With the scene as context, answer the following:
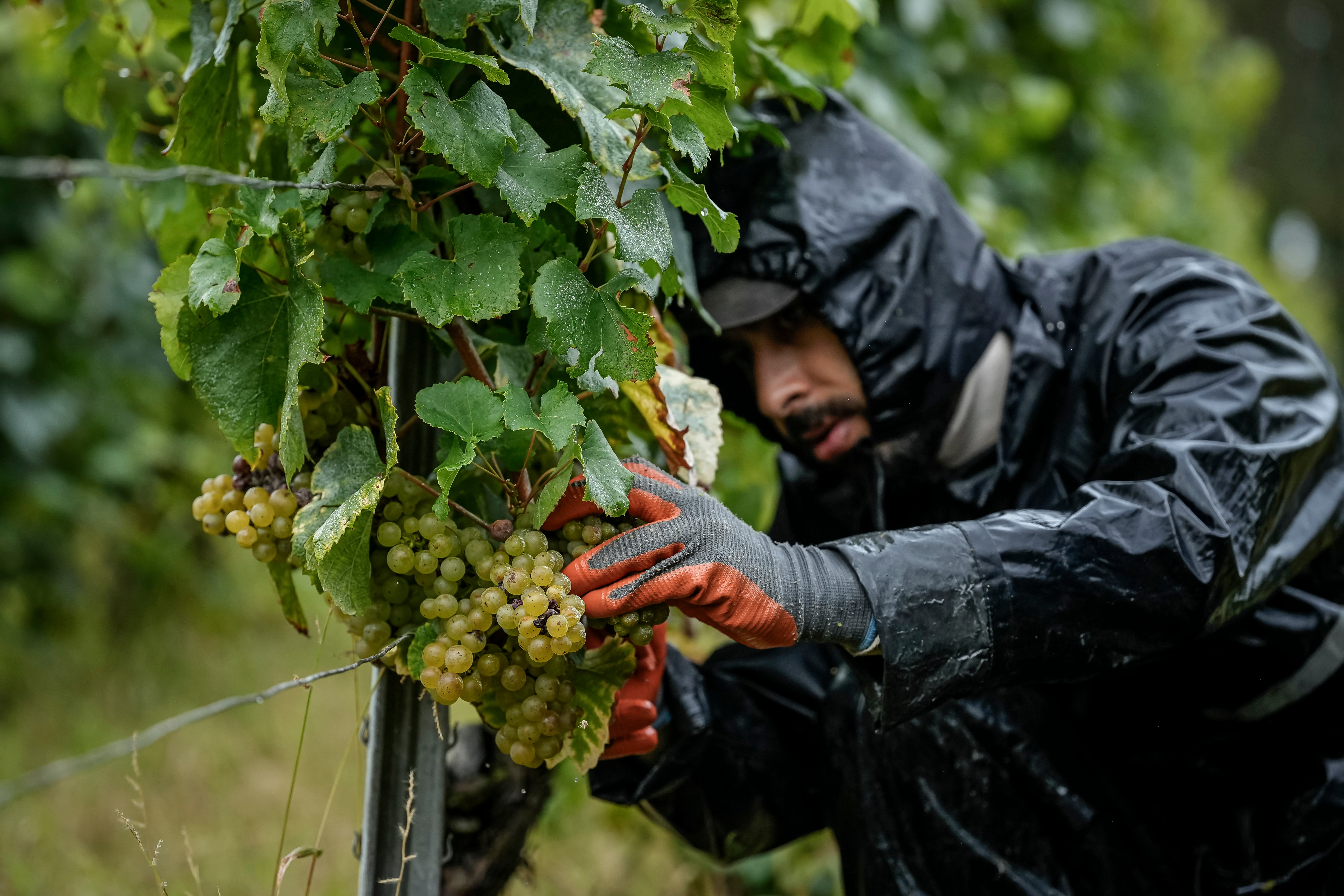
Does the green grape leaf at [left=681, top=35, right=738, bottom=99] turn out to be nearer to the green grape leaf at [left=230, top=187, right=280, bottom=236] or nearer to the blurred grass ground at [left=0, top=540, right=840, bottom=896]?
the green grape leaf at [left=230, top=187, right=280, bottom=236]

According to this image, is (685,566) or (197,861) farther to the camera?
(197,861)

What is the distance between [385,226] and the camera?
110 cm

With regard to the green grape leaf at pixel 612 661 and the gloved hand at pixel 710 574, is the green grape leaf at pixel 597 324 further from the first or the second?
the green grape leaf at pixel 612 661

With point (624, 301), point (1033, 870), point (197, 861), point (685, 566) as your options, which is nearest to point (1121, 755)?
point (1033, 870)

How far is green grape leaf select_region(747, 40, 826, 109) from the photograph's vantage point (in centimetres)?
158

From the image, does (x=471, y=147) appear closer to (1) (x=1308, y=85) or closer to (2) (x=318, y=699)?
(2) (x=318, y=699)

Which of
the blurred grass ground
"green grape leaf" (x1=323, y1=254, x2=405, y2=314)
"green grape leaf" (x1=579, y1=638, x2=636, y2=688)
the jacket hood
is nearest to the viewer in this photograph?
"green grape leaf" (x1=323, y1=254, x2=405, y2=314)

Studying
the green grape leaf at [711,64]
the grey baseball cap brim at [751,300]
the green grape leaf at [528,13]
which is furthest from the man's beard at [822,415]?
the green grape leaf at [528,13]

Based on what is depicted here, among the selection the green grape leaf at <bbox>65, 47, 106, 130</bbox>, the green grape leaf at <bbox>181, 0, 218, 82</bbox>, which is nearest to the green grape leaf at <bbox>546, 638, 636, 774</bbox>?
the green grape leaf at <bbox>181, 0, 218, 82</bbox>

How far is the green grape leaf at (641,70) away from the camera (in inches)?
39.2

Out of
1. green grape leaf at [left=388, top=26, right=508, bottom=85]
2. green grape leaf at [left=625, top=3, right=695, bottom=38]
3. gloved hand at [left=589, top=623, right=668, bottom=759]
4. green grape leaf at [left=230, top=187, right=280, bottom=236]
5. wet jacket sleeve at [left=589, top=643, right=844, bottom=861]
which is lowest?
wet jacket sleeve at [left=589, top=643, right=844, bottom=861]

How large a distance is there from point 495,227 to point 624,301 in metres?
0.25

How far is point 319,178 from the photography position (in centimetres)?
108

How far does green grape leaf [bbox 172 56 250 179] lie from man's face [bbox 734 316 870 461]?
78cm
